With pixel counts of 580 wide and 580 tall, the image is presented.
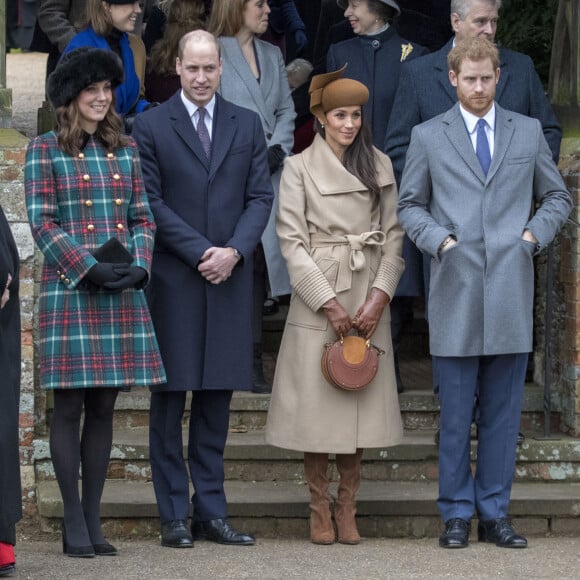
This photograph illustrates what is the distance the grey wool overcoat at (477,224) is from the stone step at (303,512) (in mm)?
812

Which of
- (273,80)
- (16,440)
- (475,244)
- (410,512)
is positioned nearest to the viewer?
(16,440)

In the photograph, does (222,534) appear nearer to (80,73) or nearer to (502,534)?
(502,534)

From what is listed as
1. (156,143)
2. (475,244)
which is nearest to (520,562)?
(475,244)

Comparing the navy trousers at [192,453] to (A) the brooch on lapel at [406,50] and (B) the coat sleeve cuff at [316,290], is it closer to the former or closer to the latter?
(B) the coat sleeve cuff at [316,290]

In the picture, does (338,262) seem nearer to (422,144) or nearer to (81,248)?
(422,144)

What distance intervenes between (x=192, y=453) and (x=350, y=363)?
75 cm

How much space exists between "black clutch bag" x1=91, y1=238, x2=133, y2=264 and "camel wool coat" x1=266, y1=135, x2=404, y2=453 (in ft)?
2.45

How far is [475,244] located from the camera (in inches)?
273

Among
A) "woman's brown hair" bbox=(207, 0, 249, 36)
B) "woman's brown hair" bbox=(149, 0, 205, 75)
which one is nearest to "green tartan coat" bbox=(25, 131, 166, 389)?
"woman's brown hair" bbox=(207, 0, 249, 36)

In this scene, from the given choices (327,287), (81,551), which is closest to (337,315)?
(327,287)

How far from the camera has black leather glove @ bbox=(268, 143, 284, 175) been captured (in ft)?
26.2

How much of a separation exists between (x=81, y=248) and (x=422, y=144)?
1484 mm

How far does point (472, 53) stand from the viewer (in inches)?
274

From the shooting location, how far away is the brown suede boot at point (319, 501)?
7.10 meters
